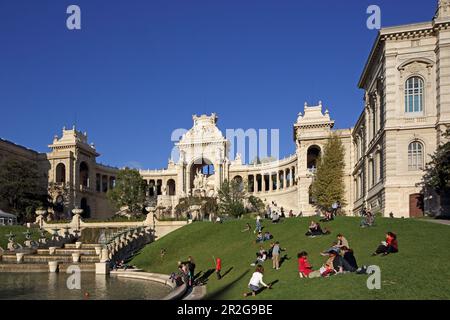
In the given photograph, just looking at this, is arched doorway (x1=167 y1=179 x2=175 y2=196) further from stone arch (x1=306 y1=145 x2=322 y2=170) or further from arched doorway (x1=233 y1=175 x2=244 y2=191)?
stone arch (x1=306 y1=145 x2=322 y2=170)

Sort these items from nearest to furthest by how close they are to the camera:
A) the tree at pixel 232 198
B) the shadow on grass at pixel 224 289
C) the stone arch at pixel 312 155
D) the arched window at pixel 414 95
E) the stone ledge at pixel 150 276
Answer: the shadow on grass at pixel 224 289 < the stone ledge at pixel 150 276 < the arched window at pixel 414 95 < the tree at pixel 232 198 < the stone arch at pixel 312 155

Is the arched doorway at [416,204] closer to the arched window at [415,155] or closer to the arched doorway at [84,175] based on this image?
the arched window at [415,155]

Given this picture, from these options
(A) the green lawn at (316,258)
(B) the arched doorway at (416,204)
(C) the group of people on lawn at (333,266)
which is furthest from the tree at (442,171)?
(C) the group of people on lawn at (333,266)

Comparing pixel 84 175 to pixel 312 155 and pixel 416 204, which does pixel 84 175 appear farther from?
pixel 416 204

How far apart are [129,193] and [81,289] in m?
60.2

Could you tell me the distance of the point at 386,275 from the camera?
19.1 meters

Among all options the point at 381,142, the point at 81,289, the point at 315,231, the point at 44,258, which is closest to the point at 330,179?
the point at 381,142

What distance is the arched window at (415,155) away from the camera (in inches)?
1842

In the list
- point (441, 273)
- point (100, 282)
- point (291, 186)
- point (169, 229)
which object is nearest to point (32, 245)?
point (169, 229)

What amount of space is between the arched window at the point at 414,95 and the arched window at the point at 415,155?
3365 mm

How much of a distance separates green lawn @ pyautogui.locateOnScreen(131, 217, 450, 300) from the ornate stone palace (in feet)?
39.0

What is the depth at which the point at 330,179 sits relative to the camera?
62.6 m
